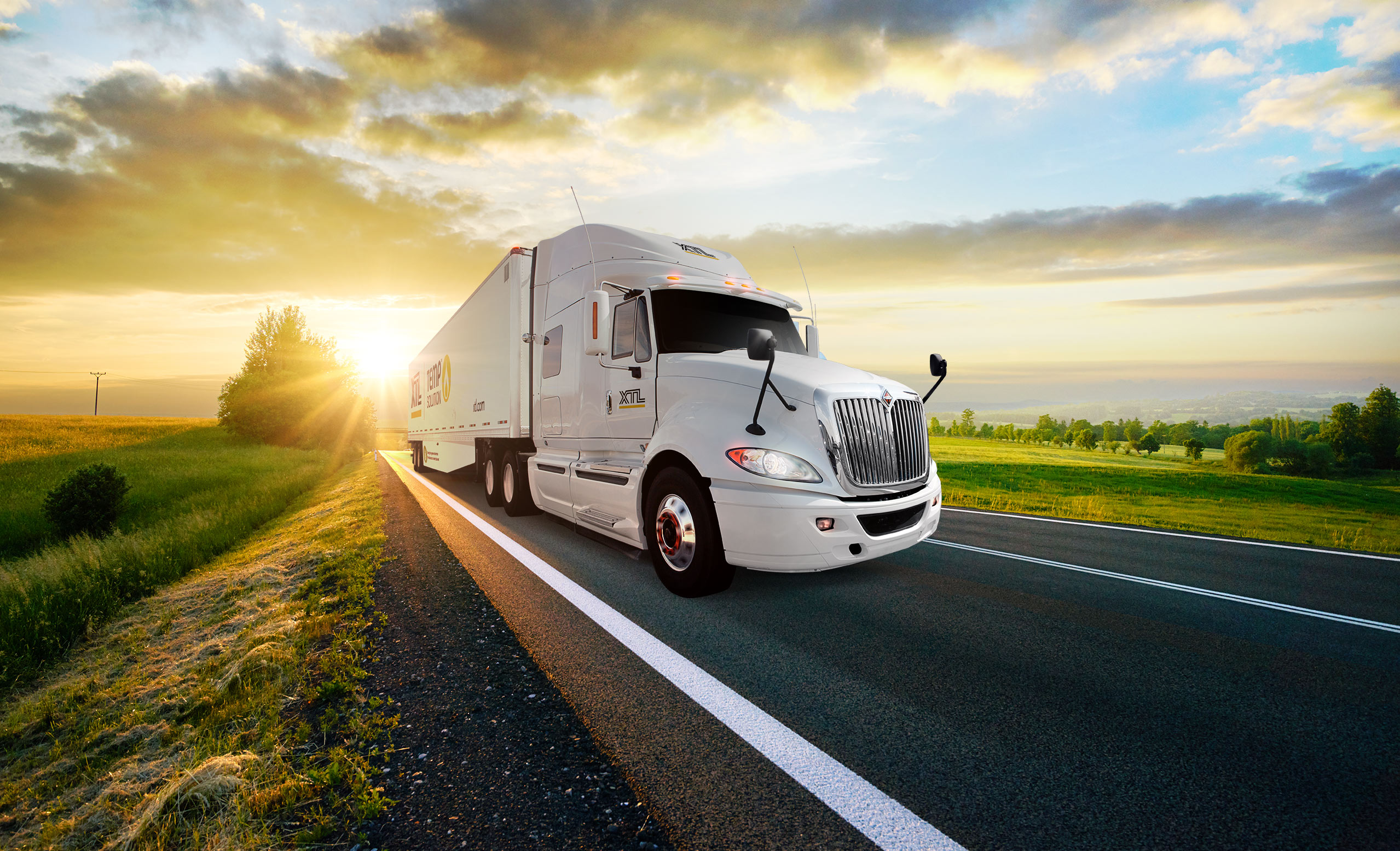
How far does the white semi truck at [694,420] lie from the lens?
15.1ft

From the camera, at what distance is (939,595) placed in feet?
16.2

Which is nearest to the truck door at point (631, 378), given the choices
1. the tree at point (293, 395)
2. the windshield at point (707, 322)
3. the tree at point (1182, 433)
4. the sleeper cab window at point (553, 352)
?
the windshield at point (707, 322)

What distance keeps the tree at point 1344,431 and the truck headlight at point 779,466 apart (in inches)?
3321

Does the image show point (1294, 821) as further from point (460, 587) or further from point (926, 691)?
point (460, 587)

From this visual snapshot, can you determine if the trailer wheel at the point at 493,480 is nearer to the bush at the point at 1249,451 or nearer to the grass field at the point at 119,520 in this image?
the grass field at the point at 119,520

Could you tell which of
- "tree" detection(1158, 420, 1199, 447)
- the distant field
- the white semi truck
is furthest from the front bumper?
"tree" detection(1158, 420, 1199, 447)

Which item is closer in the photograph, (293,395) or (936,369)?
(936,369)

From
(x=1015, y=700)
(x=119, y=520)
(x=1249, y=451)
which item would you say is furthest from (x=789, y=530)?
(x=1249, y=451)

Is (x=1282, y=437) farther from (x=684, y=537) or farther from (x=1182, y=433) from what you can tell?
(x=684, y=537)

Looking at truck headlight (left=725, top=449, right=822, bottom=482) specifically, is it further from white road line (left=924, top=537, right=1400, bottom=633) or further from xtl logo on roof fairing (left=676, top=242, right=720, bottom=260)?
xtl logo on roof fairing (left=676, top=242, right=720, bottom=260)

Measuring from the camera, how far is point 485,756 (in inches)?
102

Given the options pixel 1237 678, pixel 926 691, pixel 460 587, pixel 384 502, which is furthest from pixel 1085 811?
pixel 384 502

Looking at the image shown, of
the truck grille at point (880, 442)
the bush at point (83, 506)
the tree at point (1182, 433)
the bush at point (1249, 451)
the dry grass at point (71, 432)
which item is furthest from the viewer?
the tree at point (1182, 433)

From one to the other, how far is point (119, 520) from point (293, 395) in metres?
32.1
